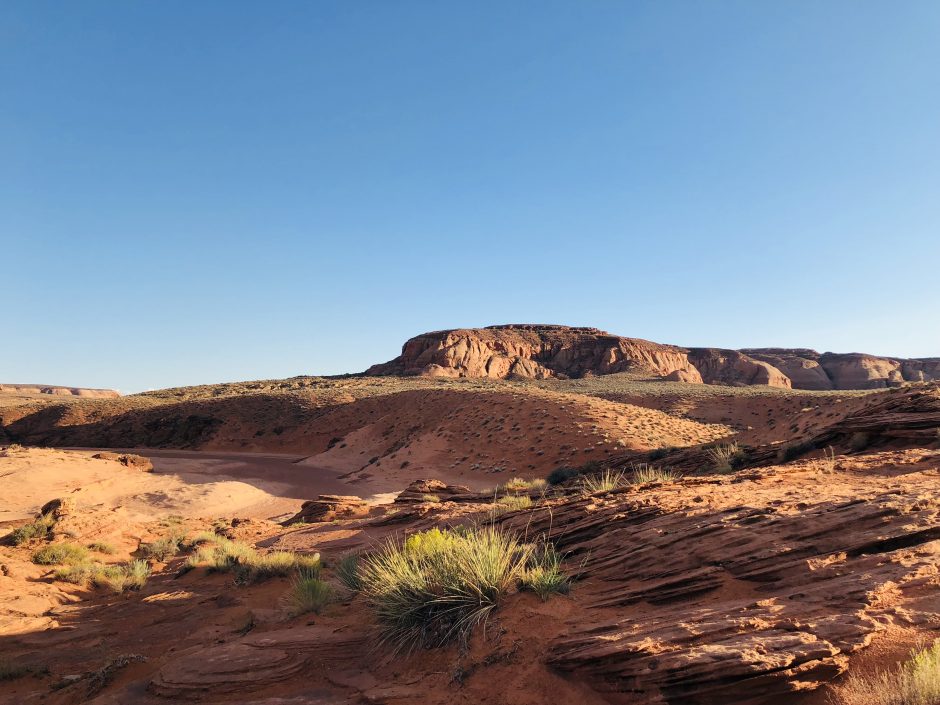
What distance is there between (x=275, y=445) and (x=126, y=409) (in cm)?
1950

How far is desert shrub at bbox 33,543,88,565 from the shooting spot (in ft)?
38.4

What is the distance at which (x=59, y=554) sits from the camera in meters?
11.9

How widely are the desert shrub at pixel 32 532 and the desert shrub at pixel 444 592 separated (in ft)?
38.6

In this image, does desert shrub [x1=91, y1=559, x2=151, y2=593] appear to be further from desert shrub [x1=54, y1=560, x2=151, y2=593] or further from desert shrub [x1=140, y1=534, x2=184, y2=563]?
desert shrub [x1=140, y1=534, x2=184, y2=563]

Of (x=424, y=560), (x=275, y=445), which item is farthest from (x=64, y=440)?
(x=424, y=560)

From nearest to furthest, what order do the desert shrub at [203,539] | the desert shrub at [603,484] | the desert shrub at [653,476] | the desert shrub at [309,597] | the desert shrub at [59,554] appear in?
the desert shrub at [309,597]
the desert shrub at [603,484]
the desert shrub at [653,476]
the desert shrub at [59,554]
the desert shrub at [203,539]

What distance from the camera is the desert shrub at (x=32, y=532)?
12.8 m

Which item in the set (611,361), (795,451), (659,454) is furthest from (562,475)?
(611,361)

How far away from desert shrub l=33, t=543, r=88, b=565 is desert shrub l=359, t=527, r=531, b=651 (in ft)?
31.9

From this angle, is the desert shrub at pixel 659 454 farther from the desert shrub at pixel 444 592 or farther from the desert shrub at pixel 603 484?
the desert shrub at pixel 444 592

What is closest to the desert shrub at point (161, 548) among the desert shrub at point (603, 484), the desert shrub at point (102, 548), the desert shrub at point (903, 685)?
the desert shrub at point (102, 548)

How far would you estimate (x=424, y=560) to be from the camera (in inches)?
253

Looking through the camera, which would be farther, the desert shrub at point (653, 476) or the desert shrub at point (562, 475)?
the desert shrub at point (562, 475)

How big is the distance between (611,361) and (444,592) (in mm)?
96922
